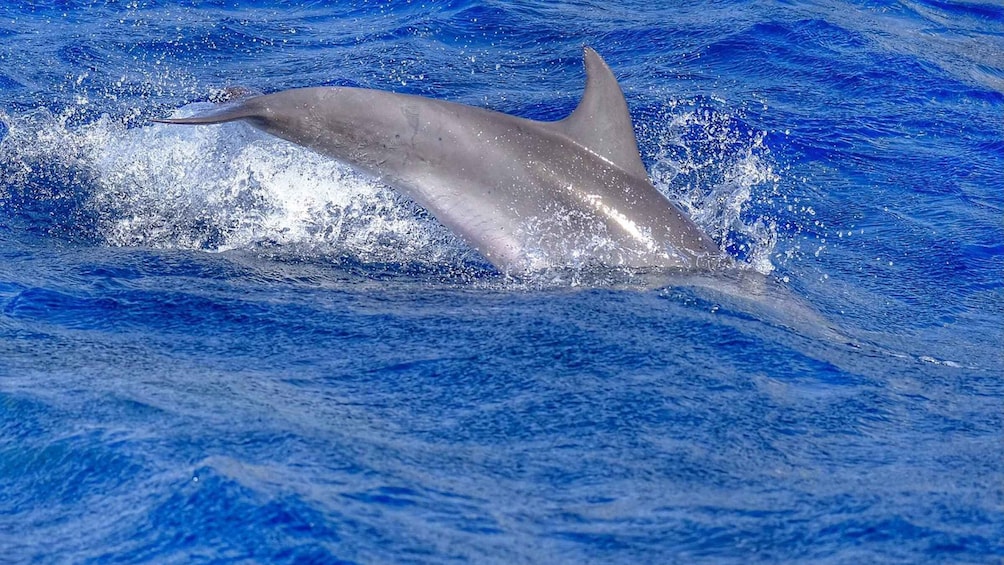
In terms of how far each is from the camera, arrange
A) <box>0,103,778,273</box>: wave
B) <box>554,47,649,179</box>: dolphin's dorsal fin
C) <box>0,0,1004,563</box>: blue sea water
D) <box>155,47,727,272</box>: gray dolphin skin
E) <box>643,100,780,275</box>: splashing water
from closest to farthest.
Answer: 1. <box>0,0,1004,563</box>: blue sea water
2. <box>155,47,727,272</box>: gray dolphin skin
3. <box>554,47,649,179</box>: dolphin's dorsal fin
4. <box>0,103,778,273</box>: wave
5. <box>643,100,780,275</box>: splashing water

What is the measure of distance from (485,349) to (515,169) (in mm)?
1959

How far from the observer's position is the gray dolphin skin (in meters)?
7.80

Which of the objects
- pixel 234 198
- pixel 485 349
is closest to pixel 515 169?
pixel 485 349

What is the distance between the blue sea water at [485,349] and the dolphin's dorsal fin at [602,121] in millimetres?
971

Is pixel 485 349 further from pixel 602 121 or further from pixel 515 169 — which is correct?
pixel 602 121

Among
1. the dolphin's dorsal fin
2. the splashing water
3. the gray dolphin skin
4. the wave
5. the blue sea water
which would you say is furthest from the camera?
the splashing water

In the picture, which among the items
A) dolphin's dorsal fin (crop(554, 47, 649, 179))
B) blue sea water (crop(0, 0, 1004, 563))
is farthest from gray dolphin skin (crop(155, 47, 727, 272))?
blue sea water (crop(0, 0, 1004, 563))

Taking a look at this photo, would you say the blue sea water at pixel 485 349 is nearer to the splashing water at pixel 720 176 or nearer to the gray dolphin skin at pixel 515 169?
the splashing water at pixel 720 176

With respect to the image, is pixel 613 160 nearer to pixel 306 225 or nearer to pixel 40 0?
pixel 306 225

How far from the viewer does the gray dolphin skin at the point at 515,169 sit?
7801 mm

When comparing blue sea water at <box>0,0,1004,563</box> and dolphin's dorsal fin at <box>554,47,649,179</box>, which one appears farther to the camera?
dolphin's dorsal fin at <box>554,47,649,179</box>

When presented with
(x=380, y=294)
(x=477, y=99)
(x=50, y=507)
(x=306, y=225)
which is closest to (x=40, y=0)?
(x=477, y=99)

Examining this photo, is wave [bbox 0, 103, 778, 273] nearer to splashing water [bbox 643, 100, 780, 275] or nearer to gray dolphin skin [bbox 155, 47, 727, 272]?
splashing water [bbox 643, 100, 780, 275]

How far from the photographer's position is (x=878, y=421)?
5887mm
